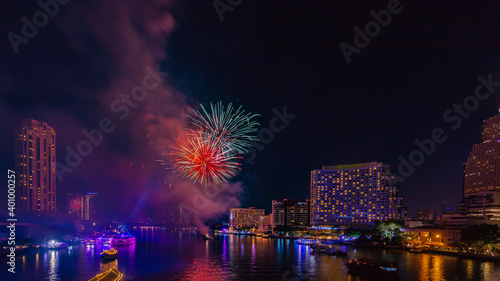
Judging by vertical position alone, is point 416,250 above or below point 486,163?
below

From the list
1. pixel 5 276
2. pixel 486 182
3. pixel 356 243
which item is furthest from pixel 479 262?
pixel 486 182

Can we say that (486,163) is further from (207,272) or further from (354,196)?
(207,272)

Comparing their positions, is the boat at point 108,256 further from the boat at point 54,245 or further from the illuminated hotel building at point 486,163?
the illuminated hotel building at point 486,163

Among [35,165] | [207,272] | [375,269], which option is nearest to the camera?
[375,269]

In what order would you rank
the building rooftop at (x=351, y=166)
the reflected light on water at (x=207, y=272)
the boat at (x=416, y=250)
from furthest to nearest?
the building rooftop at (x=351, y=166), the boat at (x=416, y=250), the reflected light on water at (x=207, y=272)

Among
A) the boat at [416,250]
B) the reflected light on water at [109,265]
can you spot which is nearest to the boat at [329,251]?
the boat at [416,250]

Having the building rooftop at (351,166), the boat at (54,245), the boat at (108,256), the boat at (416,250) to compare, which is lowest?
the boat at (54,245)

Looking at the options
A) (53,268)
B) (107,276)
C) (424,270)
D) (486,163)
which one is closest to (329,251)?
(424,270)
